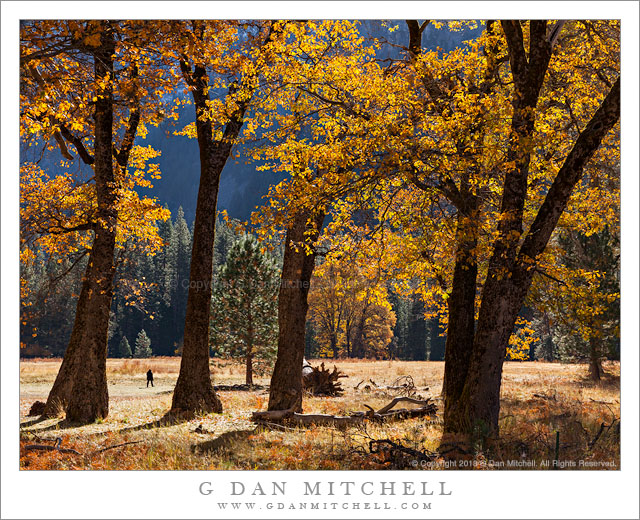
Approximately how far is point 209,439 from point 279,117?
7719 mm

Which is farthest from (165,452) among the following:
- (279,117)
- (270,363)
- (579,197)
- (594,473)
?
(270,363)

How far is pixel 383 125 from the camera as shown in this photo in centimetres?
1003

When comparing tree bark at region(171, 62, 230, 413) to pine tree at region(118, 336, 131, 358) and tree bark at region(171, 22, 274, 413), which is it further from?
pine tree at region(118, 336, 131, 358)

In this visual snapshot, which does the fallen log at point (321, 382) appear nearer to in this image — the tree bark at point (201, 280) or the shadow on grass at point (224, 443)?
the tree bark at point (201, 280)

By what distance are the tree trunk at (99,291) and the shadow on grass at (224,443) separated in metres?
4.48

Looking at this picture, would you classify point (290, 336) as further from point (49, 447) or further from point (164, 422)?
point (49, 447)

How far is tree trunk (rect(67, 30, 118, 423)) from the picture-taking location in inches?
515

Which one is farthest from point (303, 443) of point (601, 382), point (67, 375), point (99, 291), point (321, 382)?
point (601, 382)

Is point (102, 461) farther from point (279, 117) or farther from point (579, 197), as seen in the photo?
point (579, 197)

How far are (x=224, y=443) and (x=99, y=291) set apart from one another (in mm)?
5819

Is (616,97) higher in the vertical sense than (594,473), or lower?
higher

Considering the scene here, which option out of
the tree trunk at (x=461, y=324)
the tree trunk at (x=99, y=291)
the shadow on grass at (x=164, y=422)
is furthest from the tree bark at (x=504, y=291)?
the tree trunk at (x=99, y=291)

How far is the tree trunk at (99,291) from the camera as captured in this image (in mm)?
13070

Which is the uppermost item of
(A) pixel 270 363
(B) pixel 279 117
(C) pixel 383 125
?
(B) pixel 279 117
